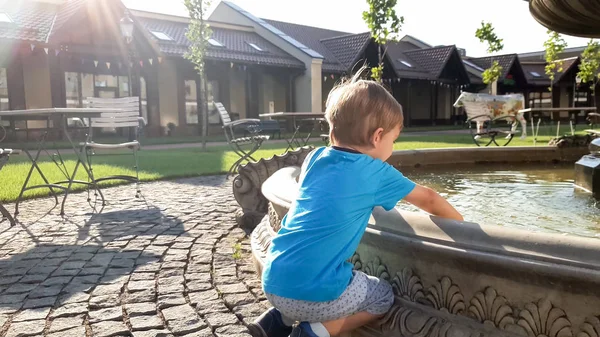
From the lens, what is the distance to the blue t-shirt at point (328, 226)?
5.41 feet

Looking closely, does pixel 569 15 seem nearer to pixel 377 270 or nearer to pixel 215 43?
pixel 377 270

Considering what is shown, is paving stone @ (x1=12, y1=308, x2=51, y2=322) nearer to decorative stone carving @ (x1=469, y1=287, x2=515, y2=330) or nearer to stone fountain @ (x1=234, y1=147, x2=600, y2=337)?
stone fountain @ (x1=234, y1=147, x2=600, y2=337)

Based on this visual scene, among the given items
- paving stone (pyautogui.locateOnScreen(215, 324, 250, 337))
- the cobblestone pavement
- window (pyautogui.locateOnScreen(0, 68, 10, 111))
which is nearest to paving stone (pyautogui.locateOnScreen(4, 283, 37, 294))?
the cobblestone pavement

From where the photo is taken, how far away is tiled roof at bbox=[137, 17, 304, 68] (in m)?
19.7

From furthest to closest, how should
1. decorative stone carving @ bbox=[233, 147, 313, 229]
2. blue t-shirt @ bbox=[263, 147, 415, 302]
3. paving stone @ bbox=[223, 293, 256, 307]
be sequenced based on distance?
decorative stone carving @ bbox=[233, 147, 313, 229] → paving stone @ bbox=[223, 293, 256, 307] → blue t-shirt @ bbox=[263, 147, 415, 302]

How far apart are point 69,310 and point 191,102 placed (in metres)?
19.3

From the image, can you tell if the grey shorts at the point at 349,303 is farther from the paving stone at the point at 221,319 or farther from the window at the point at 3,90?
the window at the point at 3,90

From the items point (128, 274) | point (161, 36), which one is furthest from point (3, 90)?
point (128, 274)

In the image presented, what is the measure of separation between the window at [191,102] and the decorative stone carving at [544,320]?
20.3 meters

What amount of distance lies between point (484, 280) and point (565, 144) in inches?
209

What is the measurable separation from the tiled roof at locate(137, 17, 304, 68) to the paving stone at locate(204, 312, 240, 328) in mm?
17439

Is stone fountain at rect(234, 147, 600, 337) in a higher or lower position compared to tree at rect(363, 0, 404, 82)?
lower

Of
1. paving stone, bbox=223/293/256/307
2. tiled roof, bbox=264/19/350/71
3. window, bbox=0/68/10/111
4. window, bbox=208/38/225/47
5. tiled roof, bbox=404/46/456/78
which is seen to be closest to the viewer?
paving stone, bbox=223/293/256/307

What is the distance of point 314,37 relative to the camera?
27375 millimetres
